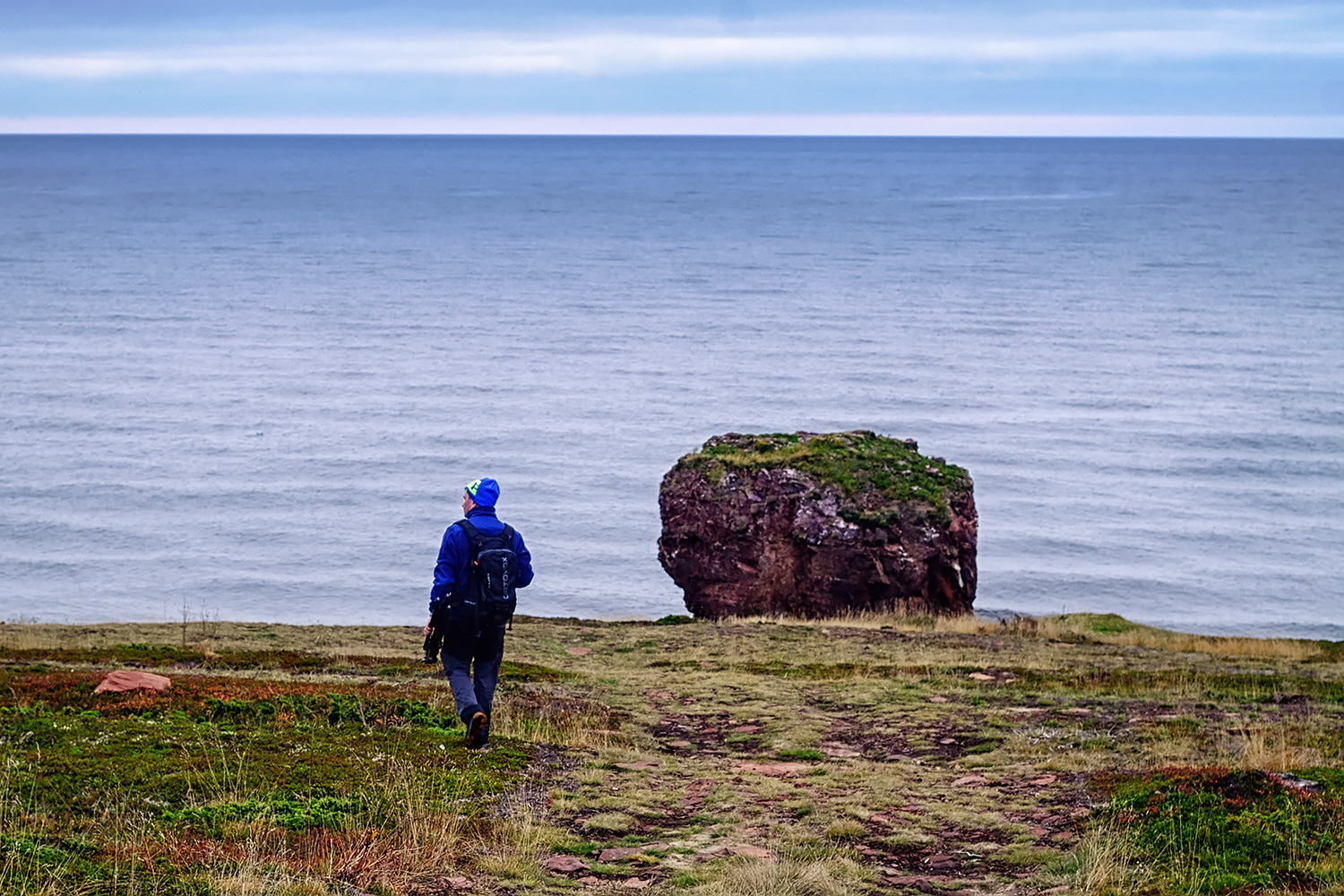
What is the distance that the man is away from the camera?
13656mm

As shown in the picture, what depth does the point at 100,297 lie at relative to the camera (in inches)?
4592

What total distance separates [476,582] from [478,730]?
1945 millimetres

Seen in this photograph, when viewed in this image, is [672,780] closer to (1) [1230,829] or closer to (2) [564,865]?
(2) [564,865]

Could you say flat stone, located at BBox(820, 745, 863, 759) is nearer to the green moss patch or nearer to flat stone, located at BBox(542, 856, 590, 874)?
flat stone, located at BBox(542, 856, 590, 874)

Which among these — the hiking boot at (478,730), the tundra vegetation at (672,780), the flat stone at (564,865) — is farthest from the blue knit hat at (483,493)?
the flat stone at (564,865)

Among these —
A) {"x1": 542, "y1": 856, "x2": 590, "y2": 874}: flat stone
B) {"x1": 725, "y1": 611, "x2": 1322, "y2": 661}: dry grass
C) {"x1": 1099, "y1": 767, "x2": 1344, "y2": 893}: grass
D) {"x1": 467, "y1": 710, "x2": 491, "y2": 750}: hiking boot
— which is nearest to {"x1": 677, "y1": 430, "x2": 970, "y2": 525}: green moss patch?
{"x1": 725, "y1": 611, "x2": 1322, "y2": 661}: dry grass

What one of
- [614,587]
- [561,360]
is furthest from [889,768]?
[561,360]

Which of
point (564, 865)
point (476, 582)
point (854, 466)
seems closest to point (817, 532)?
point (854, 466)

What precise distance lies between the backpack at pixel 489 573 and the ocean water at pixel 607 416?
32.1m

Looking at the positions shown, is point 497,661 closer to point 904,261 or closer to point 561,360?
point 561,360

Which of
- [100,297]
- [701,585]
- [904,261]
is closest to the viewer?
[701,585]

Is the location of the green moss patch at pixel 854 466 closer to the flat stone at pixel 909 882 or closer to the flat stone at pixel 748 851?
the flat stone at pixel 748 851

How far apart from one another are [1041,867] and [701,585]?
77.7ft

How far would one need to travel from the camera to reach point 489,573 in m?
13.6
